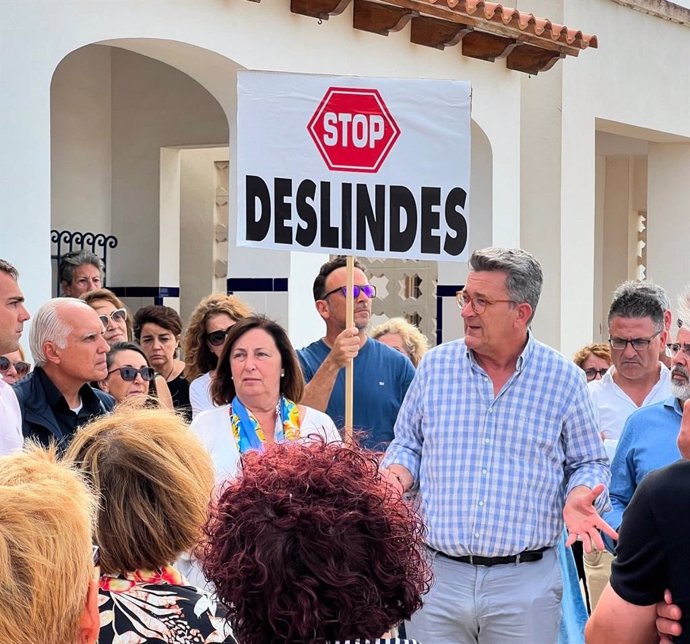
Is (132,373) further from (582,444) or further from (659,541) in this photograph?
(659,541)

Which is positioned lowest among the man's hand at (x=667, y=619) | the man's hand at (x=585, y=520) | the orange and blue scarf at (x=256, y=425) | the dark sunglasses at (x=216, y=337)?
the man's hand at (x=585, y=520)

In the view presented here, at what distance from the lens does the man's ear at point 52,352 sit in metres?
4.92

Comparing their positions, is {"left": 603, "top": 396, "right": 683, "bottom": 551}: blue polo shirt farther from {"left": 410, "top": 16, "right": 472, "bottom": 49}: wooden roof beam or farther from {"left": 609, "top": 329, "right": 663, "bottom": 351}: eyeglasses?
{"left": 410, "top": 16, "right": 472, "bottom": 49}: wooden roof beam

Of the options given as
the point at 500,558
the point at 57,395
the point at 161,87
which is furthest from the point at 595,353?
the point at 161,87

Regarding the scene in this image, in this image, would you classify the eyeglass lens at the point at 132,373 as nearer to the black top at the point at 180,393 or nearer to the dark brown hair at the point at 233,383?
the black top at the point at 180,393

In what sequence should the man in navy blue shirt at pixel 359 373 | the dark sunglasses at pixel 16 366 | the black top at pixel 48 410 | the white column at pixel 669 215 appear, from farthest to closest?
the white column at pixel 669 215, the dark sunglasses at pixel 16 366, the man in navy blue shirt at pixel 359 373, the black top at pixel 48 410

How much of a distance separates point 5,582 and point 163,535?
924 mm

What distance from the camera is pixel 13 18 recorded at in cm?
709

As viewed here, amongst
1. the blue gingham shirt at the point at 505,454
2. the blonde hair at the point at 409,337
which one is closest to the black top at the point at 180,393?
the blonde hair at the point at 409,337

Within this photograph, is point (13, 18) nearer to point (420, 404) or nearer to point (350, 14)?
point (350, 14)

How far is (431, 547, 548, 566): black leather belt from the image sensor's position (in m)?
4.13

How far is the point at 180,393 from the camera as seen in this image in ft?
22.7

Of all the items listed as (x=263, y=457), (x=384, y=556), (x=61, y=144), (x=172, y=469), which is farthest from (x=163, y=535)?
(x=61, y=144)

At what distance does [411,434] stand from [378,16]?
5607 millimetres
